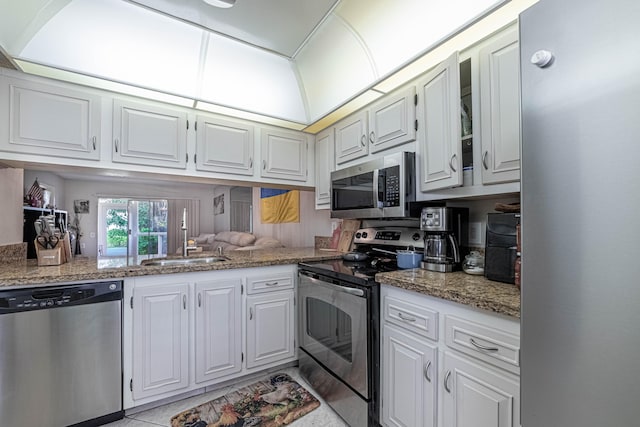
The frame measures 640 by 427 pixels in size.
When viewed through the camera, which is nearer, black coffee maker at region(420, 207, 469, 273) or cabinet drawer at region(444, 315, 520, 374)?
cabinet drawer at region(444, 315, 520, 374)

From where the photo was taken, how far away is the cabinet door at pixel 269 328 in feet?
6.63

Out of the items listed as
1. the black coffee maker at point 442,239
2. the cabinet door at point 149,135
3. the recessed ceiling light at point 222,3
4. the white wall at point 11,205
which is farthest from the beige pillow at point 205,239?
the black coffee maker at point 442,239

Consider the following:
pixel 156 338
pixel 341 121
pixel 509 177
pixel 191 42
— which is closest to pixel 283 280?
pixel 156 338

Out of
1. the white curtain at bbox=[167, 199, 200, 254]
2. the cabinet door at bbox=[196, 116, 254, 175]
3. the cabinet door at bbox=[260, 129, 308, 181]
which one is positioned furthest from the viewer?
the white curtain at bbox=[167, 199, 200, 254]

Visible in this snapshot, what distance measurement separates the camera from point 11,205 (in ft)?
6.32

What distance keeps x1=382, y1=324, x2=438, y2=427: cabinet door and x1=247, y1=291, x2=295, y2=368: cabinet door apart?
0.91 m

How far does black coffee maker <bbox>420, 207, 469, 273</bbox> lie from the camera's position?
1556mm

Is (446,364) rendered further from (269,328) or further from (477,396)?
(269,328)

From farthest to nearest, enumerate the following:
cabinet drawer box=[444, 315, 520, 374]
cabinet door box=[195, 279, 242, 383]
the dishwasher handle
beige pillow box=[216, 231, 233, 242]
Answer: beige pillow box=[216, 231, 233, 242], cabinet door box=[195, 279, 242, 383], the dishwasher handle, cabinet drawer box=[444, 315, 520, 374]

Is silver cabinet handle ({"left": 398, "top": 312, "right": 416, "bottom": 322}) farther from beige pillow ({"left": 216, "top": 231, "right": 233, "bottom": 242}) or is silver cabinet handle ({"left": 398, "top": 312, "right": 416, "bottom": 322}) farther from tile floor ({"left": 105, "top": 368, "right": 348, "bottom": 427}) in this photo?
beige pillow ({"left": 216, "top": 231, "right": 233, "bottom": 242})

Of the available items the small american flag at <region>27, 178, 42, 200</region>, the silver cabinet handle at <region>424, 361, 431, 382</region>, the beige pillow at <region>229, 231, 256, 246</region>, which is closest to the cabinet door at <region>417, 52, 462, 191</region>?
the silver cabinet handle at <region>424, 361, 431, 382</region>

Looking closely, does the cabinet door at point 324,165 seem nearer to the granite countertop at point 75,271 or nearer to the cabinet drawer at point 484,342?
the granite countertop at point 75,271

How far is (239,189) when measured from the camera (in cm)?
595

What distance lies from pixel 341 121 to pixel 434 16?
1.02 m
